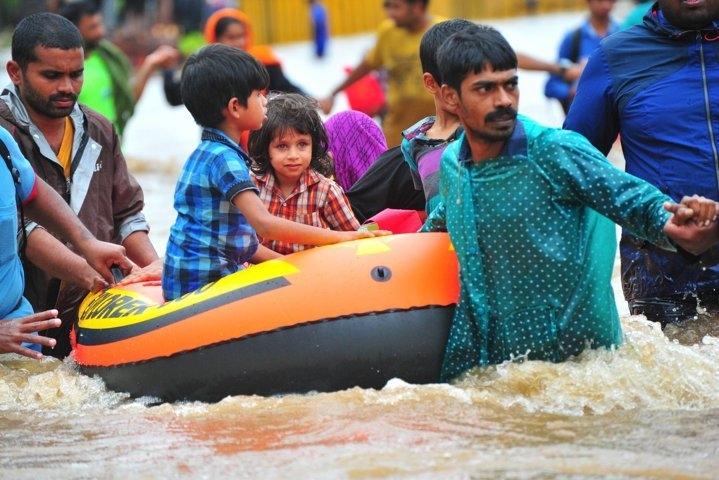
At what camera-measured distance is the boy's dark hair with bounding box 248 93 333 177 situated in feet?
21.2

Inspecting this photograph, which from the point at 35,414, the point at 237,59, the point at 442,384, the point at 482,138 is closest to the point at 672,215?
the point at 482,138

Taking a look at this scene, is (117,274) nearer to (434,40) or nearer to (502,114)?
(434,40)

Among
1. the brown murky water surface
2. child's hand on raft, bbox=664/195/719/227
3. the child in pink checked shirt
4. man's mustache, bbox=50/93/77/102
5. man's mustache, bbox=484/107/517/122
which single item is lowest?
the brown murky water surface

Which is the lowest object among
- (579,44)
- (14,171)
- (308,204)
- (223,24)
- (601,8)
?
(308,204)

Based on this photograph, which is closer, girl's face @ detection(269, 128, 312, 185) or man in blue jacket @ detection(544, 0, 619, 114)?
girl's face @ detection(269, 128, 312, 185)

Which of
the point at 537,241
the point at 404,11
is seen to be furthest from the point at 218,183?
the point at 404,11

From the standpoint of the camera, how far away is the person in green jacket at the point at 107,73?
35.8ft

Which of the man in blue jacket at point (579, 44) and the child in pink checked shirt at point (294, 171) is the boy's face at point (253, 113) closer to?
the child in pink checked shirt at point (294, 171)

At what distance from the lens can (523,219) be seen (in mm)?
5473

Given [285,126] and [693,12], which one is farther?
[285,126]

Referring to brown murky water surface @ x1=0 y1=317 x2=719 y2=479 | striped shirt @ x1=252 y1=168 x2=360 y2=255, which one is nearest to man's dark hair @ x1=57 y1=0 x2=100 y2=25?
striped shirt @ x1=252 y1=168 x2=360 y2=255

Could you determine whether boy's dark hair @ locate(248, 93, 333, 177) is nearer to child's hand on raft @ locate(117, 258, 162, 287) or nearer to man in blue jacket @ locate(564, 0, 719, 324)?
child's hand on raft @ locate(117, 258, 162, 287)

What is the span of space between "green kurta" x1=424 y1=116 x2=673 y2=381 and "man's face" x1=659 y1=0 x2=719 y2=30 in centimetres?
111

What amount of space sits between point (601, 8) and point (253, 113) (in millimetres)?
6732
